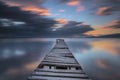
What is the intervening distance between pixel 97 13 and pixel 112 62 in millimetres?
782

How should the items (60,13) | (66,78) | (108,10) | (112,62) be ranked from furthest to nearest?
(112,62) → (108,10) → (60,13) → (66,78)

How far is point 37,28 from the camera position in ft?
9.12

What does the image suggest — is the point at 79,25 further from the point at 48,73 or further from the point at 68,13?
the point at 48,73

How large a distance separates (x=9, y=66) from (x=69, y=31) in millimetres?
973

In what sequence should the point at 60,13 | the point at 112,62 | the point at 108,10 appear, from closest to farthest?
the point at 60,13, the point at 108,10, the point at 112,62

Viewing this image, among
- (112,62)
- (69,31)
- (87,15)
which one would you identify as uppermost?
(87,15)

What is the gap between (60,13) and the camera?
252 cm

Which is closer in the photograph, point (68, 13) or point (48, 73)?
point (48, 73)

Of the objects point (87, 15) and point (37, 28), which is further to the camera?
point (37, 28)

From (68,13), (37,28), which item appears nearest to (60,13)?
(68,13)

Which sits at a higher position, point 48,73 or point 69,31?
point 69,31

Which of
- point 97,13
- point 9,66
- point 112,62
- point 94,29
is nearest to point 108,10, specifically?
point 97,13

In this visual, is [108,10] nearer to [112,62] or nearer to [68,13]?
[68,13]

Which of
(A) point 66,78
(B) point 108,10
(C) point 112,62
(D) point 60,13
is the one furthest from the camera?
(C) point 112,62
